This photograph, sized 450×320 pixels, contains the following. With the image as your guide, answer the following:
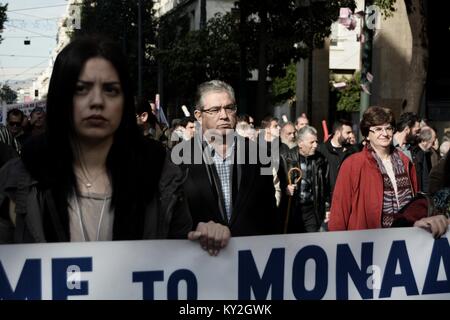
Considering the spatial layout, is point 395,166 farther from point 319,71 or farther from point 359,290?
point 319,71

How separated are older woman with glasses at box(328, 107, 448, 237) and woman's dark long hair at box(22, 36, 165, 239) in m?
3.55

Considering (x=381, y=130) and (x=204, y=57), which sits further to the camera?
(x=204, y=57)

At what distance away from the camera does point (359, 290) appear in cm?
355

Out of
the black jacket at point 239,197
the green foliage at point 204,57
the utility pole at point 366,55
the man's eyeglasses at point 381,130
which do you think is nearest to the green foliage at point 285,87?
the green foliage at point 204,57

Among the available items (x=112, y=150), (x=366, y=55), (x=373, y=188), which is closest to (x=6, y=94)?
(x=366, y=55)

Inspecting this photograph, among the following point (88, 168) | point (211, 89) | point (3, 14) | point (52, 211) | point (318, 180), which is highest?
point (3, 14)

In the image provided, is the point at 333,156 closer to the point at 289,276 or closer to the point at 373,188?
the point at 373,188

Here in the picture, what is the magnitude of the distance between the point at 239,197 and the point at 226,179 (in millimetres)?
179

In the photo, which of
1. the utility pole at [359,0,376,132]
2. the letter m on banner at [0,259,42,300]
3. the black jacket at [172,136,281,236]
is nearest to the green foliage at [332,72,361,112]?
the utility pole at [359,0,376,132]

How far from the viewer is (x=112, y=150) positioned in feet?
10.1

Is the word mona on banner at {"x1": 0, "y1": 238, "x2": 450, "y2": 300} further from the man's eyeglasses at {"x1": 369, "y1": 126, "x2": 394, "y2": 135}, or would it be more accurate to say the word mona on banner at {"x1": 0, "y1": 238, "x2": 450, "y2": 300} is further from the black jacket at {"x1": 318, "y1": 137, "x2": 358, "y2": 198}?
the black jacket at {"x1": 318, "y1": 137, "x2": 358, "y2": 198}

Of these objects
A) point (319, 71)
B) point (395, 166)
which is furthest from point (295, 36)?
point (395, 166)
